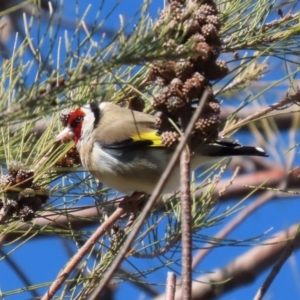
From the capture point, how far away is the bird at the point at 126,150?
179cm

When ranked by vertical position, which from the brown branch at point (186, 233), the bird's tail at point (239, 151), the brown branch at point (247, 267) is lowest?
the brown branch at point (186, 233)

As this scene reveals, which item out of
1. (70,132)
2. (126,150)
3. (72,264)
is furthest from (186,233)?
(126,150)

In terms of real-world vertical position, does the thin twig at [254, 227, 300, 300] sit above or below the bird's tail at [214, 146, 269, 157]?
below

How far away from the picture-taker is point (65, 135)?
162cm

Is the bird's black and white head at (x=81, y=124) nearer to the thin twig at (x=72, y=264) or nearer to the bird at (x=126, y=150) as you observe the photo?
the bird at (x=126, y=150)

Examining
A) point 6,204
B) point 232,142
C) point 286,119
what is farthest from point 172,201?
point 286,119

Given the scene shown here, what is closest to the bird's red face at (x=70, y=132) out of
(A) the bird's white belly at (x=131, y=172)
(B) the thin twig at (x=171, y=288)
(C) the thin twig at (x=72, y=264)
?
(A) the bird's white belly at (x=131, y=172)

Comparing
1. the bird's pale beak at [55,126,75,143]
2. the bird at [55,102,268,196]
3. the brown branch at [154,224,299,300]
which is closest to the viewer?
the bird's pale beak at [55,126,75,143]

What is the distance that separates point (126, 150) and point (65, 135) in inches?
15.2

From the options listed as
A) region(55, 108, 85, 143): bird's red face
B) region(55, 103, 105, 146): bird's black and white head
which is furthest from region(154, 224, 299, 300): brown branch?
region(55, 108, 85, 143): bird's red face

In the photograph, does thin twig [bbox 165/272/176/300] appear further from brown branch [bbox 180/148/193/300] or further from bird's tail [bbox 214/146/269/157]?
bird's tail [bbox 214/146/269/157]

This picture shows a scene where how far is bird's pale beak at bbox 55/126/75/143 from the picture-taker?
159 cm

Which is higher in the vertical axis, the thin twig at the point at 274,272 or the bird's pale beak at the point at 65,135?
the bird's pale beak at the point at 65,135

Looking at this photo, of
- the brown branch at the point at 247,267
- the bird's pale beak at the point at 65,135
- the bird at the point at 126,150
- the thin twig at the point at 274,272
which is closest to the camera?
the thin twig at the point at 274,272
